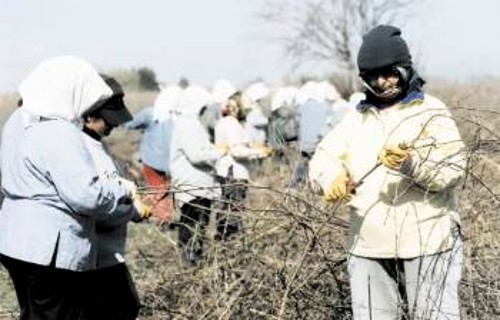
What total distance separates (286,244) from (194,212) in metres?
1.94

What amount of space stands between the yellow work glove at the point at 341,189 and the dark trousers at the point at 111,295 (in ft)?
3.73

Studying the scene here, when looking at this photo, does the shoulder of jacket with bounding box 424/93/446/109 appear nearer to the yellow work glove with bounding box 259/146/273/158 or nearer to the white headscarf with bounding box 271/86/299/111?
the yellow work glove with bounding box 259/146/273/158

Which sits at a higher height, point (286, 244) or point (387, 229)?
point (387, 229)

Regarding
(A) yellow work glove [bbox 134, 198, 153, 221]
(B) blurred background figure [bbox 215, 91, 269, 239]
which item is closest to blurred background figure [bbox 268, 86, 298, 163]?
(B) blurred background figure [bbox 215, 91, 269, 239]

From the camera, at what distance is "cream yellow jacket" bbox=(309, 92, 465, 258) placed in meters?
3.53

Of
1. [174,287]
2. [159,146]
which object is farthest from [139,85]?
[174,287]

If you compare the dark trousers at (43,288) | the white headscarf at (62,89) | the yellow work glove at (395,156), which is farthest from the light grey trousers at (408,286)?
the white headscarf at (62,89)

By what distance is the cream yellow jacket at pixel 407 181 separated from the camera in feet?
11.6

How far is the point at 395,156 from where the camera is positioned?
3449 mm

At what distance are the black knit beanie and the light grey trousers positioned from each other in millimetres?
722

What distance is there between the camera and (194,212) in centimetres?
688

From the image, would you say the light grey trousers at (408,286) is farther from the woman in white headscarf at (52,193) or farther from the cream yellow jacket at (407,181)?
the woman in white headscarf at (52,193)

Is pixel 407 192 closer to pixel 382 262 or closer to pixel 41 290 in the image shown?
pixel 382 262

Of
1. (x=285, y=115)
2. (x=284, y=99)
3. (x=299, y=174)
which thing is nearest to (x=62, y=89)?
(x=299, y=174)
